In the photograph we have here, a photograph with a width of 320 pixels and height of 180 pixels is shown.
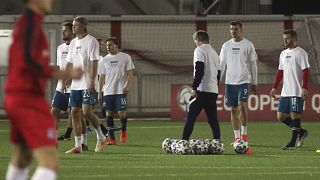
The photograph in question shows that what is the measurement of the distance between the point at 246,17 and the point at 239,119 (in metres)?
14.5

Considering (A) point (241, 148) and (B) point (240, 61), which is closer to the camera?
(A) point (241, 148)

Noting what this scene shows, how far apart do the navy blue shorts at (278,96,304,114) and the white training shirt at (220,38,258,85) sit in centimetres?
72

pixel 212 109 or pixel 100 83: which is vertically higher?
pixel 100 83

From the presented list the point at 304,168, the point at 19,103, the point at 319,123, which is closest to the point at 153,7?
the point at 319,123

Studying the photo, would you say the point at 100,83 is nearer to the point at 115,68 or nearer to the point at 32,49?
the point at 115,68

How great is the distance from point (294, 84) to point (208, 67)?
7.21 ft

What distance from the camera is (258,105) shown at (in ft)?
89.9

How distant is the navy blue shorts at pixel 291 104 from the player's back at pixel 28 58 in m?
10.0

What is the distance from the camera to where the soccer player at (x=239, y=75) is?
1738 centimetres

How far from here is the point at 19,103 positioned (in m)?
8.05

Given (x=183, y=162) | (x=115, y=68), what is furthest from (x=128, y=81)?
(x=183, y=162)

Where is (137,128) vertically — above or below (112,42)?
below

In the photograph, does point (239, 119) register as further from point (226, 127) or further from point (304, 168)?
point (226, 127)

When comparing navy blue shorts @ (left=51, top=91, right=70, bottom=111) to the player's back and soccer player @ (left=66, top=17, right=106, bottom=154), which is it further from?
the player's back
